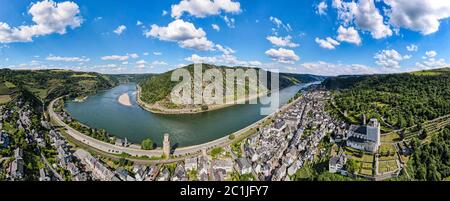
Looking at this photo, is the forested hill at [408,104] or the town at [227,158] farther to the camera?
the forested hill at [408,104]

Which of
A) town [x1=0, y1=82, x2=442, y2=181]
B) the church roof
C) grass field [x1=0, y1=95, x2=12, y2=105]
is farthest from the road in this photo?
grass field [x1=0, y1=95, x2=12, y2=105]

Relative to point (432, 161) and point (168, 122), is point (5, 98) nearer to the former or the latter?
point (168, 122)

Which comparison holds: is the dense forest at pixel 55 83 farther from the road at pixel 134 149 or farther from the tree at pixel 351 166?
the tree at pixel 351 166

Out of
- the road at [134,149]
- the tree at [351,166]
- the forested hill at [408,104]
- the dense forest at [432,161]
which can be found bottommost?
the road at [134,149]

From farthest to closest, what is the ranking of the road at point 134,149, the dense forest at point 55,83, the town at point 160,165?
1. the dense forest at point 55,83
2. the road at point 134,149
3. the town at point 160,165

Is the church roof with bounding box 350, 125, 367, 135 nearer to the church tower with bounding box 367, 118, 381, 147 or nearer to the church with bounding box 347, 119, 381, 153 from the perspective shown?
the church with bounding box 347, 119, 381, 153

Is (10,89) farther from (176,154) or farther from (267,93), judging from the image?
(267,93)

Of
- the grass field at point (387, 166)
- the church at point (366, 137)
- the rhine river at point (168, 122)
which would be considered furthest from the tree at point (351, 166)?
the rhine river at point (168, 122)
